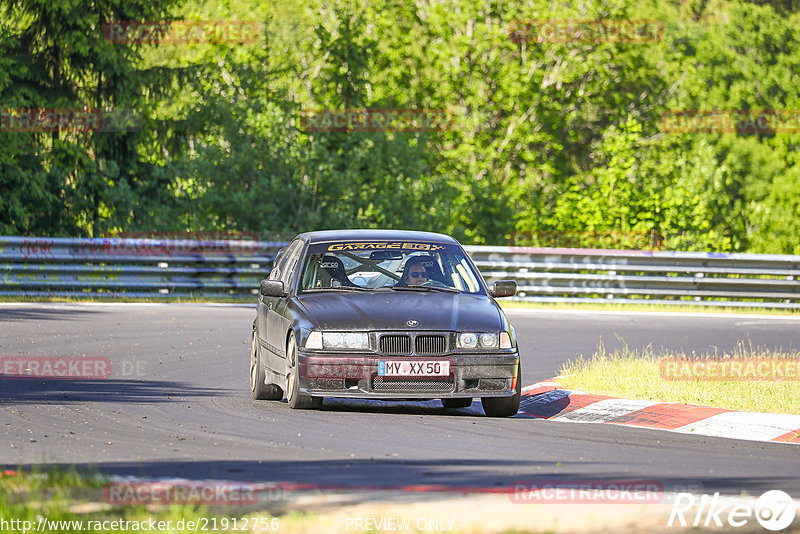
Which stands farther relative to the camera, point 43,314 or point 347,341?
point 43,314

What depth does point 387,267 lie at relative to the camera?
38.7 feet

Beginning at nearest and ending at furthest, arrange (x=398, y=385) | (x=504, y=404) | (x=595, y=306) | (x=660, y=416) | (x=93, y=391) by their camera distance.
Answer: (x=398, y=385)
(x=504, y=404)
(x=660, y=416)
(x=93, y=391)
(x=595, y=306)

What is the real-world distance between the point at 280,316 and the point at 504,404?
210 cm

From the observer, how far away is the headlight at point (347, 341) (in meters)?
10.3

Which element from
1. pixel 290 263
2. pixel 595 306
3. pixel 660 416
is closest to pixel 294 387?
pixel 290 263

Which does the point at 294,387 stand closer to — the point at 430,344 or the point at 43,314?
the point at 430,344

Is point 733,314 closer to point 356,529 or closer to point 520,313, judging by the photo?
point 520,313

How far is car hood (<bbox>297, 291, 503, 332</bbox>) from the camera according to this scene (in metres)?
10.4

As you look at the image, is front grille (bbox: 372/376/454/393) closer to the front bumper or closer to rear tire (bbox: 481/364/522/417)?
the front bumper

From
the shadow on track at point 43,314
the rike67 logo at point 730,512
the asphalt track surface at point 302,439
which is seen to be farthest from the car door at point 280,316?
the shadow on track at point 43,314

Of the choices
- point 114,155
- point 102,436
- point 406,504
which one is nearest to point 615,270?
point 114,155

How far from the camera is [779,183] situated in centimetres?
5359

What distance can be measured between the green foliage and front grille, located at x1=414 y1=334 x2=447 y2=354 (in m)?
18.0

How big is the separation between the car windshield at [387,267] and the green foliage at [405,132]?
53.8ft
